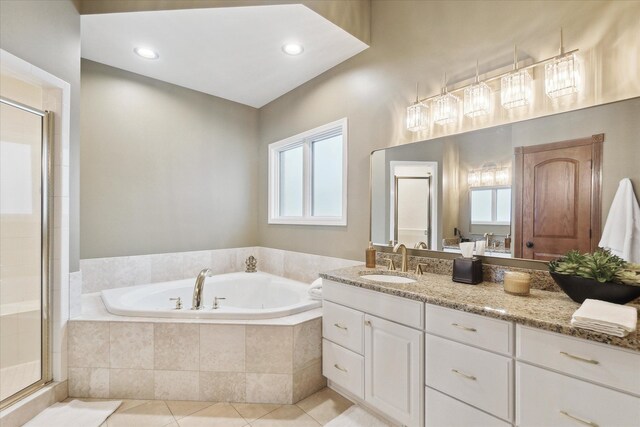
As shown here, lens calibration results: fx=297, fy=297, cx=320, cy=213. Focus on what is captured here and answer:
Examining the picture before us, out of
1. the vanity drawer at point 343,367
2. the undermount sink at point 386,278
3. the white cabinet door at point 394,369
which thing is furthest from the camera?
the undermount sink at point 386,278

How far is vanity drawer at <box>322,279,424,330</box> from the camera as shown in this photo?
1.53 meters

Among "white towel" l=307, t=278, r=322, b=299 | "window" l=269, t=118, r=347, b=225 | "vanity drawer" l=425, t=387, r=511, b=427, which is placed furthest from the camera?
"window" l=269, t=118, r=347, b=225

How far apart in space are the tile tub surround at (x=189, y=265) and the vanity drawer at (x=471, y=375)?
118 cm

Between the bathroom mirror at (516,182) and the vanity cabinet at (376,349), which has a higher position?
the bathroom mirror at (516,182)

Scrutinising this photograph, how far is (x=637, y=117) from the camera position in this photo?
129 centimetres

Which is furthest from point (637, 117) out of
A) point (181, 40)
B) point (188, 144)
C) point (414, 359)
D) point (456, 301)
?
point (188, 144)

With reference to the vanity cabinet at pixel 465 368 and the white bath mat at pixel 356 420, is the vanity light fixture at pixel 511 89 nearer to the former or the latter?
the vanity cabinet at pixel 465 368

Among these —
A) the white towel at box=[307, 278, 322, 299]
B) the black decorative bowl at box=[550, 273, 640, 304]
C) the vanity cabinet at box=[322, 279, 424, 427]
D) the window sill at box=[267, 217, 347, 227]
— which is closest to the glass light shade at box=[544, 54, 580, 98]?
the black decorative bowl at box=[550, 273, 640, 304]

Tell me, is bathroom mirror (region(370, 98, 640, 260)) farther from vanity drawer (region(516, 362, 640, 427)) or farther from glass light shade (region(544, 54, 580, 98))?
vanity drawer (region(516, 362, 640, 427))

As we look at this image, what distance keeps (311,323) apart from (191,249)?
180 centimetres

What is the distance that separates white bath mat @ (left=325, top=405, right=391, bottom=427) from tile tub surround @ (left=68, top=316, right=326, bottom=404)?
309 millimetres

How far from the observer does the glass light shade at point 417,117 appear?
6.71 feet

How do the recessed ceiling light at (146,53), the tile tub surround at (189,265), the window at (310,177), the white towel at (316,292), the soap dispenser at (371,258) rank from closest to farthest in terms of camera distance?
the soap dispenser at (371,258)
the white towel at (316,292)
the recessed ceiling light at (146,53)
the tile tub surround at (189,265)
the window at (310,177)

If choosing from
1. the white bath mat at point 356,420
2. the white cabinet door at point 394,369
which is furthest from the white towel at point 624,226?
the white bath mat at point 356,420
